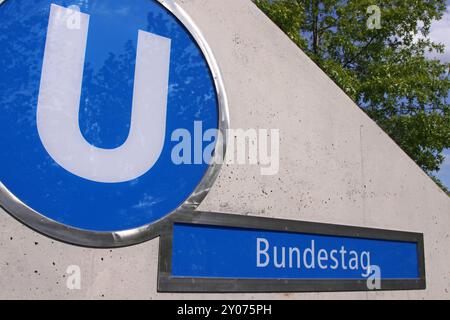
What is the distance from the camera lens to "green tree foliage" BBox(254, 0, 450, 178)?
30.3ft

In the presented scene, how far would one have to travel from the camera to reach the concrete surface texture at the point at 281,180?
1.90m

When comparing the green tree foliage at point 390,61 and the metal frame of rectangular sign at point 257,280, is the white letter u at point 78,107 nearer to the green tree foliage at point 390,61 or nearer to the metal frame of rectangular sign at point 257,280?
the metal frame of rectangular sign at point 257,280

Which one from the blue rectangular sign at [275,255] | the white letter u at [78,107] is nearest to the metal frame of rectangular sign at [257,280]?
the blue rectangular sign at [275,255]

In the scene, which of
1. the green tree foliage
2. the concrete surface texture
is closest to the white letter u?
the concrete surface texture

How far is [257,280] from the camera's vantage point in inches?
93.7

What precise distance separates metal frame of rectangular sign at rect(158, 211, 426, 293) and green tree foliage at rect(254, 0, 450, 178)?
5878 millimetres

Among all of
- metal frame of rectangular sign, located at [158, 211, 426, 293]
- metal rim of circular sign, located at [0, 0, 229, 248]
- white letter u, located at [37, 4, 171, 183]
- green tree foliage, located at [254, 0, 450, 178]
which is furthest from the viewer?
green tree foliage, located at [254, 0, 450, 178]

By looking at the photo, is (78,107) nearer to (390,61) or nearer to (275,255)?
(275,255)

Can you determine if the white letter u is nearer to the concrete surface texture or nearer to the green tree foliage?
the concrete surface texture

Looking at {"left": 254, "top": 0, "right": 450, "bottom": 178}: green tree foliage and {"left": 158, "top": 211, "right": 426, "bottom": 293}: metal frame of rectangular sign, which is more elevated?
{"left": 254, "top": 0, "right": 450, "bottom": 178}: green tree foliage

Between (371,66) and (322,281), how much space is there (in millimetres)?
8275

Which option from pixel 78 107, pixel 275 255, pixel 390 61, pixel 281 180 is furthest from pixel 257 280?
pixel 390 61

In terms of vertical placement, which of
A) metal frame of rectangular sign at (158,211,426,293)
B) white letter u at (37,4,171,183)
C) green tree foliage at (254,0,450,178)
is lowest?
metal frame of rectangular sign at (158,211,426,293)
